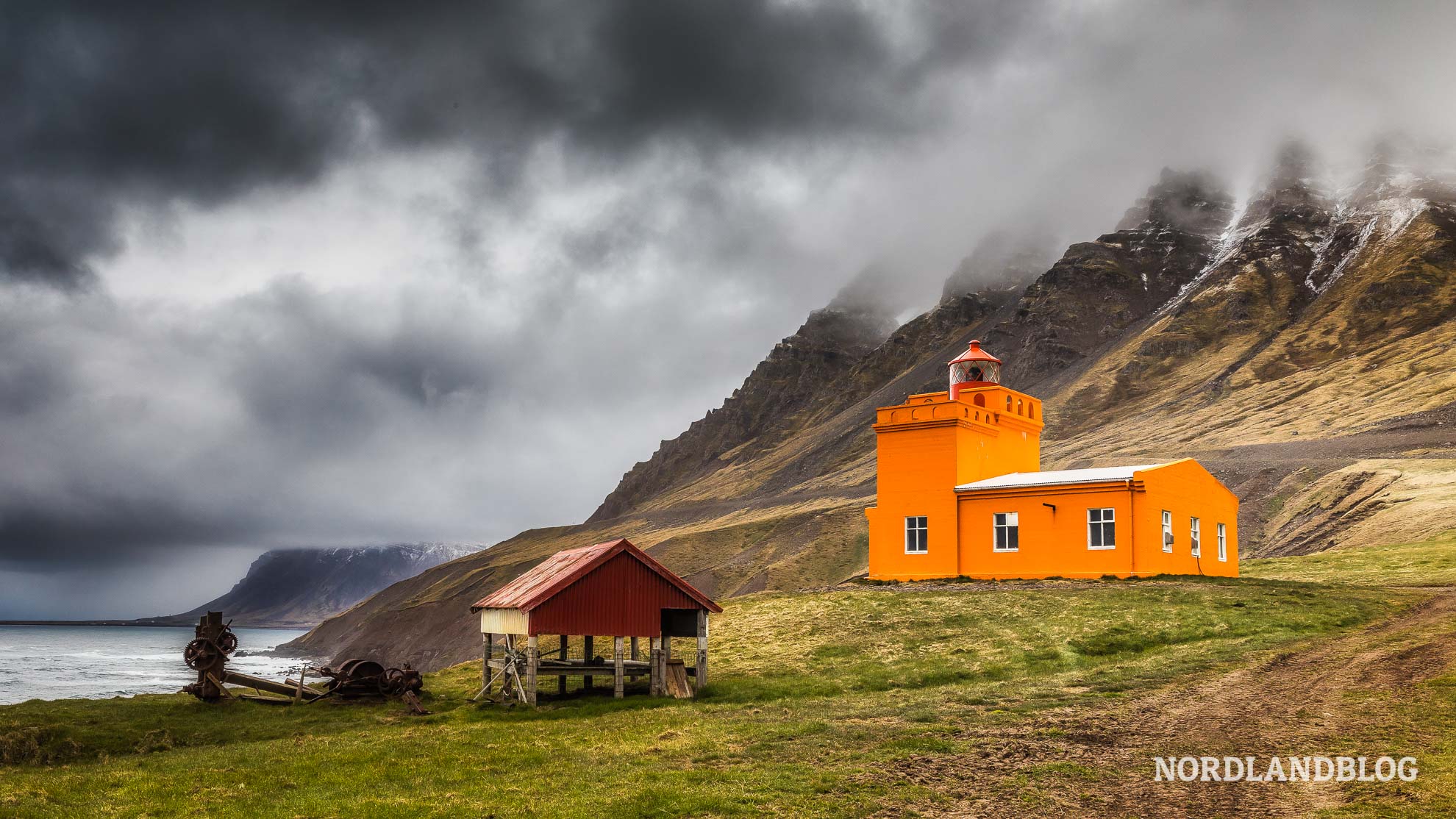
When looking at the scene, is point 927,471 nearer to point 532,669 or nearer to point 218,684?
point 532,669

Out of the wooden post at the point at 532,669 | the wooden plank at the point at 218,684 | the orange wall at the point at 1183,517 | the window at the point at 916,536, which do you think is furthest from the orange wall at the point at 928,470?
the wooden plank at the point at 218,684

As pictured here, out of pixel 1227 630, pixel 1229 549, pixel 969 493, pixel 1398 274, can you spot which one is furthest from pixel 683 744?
pixel 1398 274

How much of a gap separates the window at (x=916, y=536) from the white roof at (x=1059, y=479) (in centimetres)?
247

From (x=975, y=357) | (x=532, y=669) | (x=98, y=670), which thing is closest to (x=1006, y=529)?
(x=975, y=357)

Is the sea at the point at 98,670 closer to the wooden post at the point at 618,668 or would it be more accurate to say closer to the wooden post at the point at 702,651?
the wooden post at the point at 618,668

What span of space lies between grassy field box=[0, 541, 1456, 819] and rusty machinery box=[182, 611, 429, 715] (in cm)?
68

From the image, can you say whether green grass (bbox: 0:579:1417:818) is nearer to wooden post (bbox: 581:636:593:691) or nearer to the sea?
wooden post (bbox: 581:636:593:691)

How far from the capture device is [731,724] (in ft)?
74.6

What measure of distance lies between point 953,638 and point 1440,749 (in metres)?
16.8

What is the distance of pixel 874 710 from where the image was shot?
23.6m

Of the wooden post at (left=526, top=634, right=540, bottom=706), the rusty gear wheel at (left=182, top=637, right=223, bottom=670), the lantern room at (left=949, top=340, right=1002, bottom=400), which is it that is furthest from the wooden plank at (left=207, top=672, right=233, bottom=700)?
the lantern room at (left=949, top=340, right=1002, bottom=400)

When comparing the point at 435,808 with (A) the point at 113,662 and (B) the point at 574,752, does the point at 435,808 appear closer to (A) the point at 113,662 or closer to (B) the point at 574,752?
(B) the point at 574,752

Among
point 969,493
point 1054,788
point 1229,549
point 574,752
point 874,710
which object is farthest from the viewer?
point 1229,549

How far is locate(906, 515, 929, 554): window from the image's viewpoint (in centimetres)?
4841
